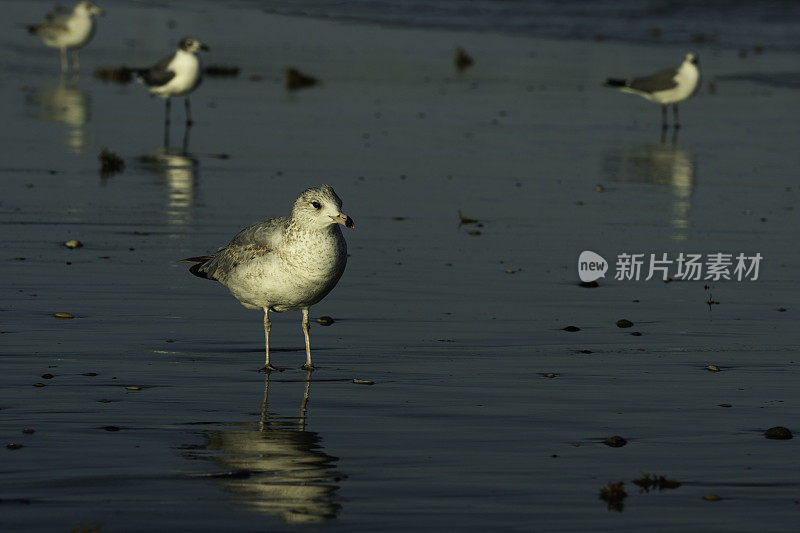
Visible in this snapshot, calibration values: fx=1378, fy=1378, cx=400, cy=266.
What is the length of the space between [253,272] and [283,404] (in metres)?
1.40

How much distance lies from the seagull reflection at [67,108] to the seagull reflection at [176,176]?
1206 mm

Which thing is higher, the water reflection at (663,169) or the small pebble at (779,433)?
the water reflection at (663,169)

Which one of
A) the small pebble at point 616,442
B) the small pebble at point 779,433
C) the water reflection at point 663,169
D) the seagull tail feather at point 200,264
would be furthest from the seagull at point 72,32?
the small pebble at point 779,433

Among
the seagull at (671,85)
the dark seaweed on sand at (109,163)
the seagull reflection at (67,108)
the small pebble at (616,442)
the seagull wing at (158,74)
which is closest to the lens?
the small pebble at (616,442)

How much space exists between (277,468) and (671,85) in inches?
764

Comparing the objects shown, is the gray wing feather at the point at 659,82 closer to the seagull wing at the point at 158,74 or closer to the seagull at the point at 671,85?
the seagull at the point at 671,85

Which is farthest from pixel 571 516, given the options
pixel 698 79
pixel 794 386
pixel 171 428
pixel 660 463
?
pixel 698 79

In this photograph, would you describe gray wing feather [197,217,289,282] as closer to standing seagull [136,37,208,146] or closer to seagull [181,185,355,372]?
seagull [181,185,355,372]

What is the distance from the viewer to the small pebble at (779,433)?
764cm

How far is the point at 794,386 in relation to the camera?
883cm

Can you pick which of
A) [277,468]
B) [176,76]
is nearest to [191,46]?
[176,76]

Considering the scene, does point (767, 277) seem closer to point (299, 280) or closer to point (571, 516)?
point (299, 280)

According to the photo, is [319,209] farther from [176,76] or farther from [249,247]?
[176,76]

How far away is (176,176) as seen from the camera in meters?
17.5
